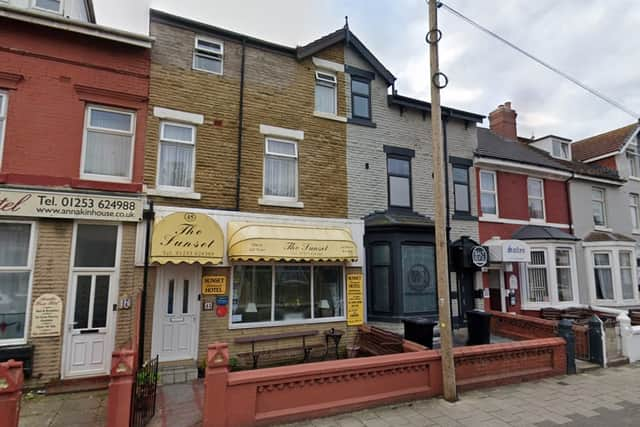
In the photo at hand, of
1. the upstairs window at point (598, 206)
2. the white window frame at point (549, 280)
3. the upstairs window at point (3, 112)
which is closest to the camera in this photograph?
the upstairs window at point (3, 112)

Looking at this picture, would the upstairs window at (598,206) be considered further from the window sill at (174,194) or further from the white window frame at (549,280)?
the window sill at (174,194)

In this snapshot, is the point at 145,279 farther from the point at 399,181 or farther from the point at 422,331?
the point at 399,181

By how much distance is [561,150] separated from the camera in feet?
63.0

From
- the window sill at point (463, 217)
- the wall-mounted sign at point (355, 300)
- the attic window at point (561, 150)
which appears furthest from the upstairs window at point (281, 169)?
the attic window at point (561, 150)

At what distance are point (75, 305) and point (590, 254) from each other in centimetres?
1861

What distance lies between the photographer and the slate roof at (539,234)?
1427cm

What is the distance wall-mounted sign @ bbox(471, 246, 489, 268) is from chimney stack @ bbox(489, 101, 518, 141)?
29.3 feet

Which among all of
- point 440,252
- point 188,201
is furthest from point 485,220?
point 188,201

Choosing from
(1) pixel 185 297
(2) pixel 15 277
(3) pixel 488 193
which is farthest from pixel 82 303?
(3) pixel 488 193

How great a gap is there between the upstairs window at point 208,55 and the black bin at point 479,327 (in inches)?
401

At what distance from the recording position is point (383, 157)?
488 inches

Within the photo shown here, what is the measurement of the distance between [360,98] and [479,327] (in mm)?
8119

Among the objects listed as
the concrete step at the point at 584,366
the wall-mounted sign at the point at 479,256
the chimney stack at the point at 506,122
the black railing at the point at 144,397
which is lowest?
the concrete step at the point at 584,366

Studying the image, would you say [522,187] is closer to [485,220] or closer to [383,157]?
[485,220]
